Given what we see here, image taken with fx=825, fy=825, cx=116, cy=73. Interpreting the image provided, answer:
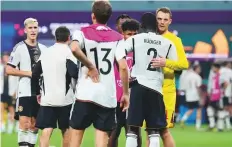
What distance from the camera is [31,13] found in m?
30.3

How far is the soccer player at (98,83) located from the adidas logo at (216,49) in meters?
19.6

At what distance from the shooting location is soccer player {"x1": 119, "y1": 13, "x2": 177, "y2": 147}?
10.8 meters

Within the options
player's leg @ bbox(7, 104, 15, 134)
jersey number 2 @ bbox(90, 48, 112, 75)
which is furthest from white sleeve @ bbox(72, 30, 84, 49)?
player's leg @ bbox(7, 104, 15, 134)

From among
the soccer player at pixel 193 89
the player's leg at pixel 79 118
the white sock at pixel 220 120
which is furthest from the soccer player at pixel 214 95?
the player's leg at pixel 79 118

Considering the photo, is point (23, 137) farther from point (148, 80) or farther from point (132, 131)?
point (148, 80)

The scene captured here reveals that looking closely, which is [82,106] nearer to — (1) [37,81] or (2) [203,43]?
(1) [37,81]

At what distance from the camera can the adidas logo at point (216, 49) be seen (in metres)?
29.4

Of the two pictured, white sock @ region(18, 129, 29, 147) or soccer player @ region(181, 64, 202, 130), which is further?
soccer player @ region(181, 64, 202, 130)

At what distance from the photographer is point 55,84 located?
1225 cm

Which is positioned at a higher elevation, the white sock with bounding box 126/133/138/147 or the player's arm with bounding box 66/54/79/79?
the player's arm with bounding box 66/54/79/79

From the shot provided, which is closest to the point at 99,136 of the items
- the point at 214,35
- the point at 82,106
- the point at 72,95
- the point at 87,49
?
the point at 82,106

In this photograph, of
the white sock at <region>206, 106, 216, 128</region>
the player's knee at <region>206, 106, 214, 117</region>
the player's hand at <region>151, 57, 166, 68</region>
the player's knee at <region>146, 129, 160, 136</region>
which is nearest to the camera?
the player's hand at <region>151, 57, 166, 68</region>

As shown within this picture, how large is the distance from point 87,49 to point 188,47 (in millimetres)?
20181

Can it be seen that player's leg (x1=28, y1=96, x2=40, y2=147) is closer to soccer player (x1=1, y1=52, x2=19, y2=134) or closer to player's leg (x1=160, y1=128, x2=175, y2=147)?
player's leg (x1=160, y1=128, x2=175, y2=147)
